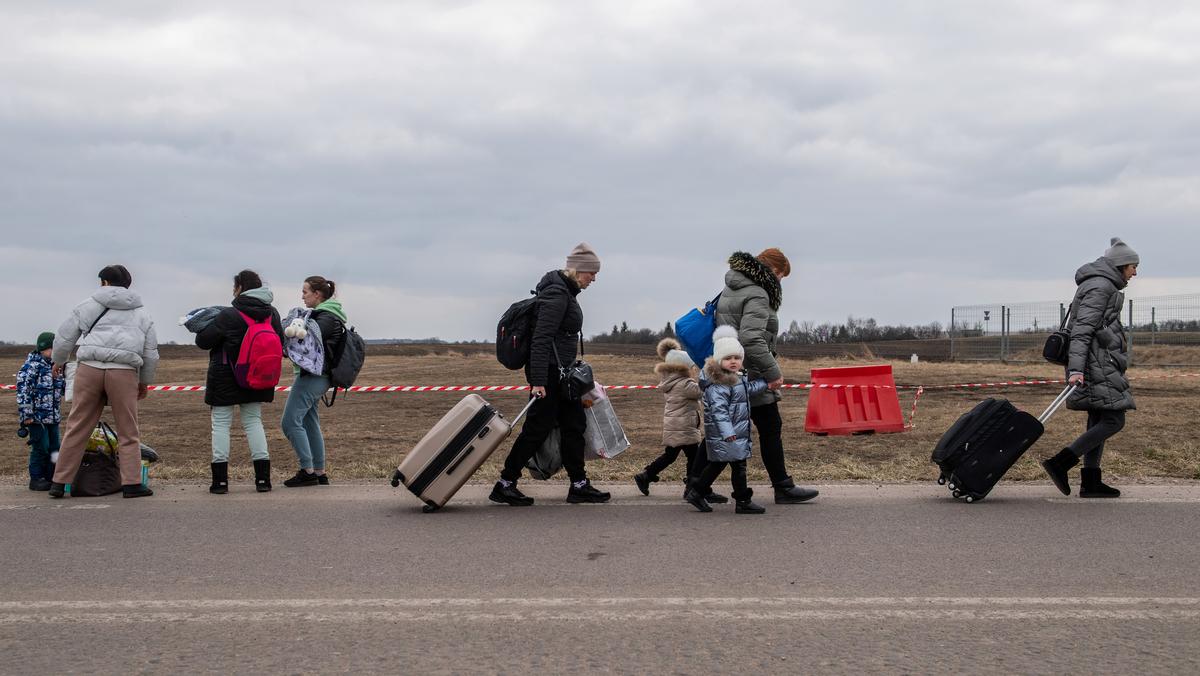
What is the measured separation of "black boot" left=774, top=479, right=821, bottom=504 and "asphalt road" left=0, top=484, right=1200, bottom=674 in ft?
0.79

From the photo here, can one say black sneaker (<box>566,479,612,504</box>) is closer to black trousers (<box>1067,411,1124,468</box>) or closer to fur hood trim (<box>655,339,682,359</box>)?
fur hood trim (<box>655,339,682,359</box>)

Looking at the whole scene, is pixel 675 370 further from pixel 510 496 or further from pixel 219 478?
pixel 219 478

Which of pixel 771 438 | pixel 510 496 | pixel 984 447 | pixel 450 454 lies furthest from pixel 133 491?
pixel 984 447

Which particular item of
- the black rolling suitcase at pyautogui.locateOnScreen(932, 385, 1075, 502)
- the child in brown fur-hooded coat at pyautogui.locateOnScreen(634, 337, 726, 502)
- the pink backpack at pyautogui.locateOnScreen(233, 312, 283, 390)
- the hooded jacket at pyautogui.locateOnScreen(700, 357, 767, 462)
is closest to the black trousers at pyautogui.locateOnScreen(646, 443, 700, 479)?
the child in brown fur-hooded coat at pyautogui.locateOnScreen(634, 337, 726, 502)

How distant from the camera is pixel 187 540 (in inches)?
251

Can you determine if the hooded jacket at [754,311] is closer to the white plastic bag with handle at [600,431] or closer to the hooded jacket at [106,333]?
the white plastic bag with handle at [600,431]

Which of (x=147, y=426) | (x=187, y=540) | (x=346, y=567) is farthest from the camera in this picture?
(x=147, y=426)

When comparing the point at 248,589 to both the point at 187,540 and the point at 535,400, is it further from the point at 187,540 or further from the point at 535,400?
the point at 535,400

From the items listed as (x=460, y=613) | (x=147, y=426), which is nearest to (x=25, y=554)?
(x=460, y=613)

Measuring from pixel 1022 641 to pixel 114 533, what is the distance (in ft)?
17.1

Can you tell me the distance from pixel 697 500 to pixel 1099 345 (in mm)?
3247

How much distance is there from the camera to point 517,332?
7.77 metres

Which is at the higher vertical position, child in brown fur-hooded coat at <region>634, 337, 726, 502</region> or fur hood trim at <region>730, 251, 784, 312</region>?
fur hood trim at <region>730, 251, 784, 312</region>

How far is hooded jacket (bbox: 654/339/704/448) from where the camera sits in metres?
8.07
